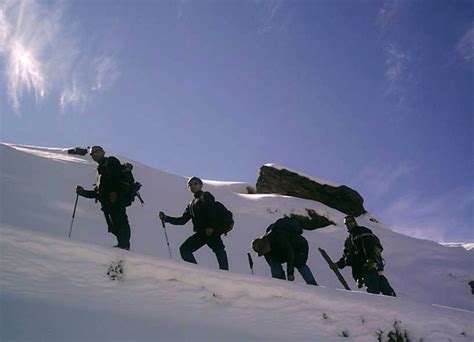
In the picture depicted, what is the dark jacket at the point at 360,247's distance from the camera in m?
7.46

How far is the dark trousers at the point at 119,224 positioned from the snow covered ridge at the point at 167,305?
5.66 ft

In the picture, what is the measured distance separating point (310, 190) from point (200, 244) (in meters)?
17.3

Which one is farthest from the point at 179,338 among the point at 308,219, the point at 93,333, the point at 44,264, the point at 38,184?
the point at 308,219

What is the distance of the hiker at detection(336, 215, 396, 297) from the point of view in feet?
24.1

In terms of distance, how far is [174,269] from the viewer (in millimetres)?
4855

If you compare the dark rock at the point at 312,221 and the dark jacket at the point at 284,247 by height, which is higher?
the dark rock at the point at 312,221

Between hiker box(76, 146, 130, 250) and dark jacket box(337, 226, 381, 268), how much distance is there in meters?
4.16

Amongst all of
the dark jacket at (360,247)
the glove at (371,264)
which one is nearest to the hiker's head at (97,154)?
the dark jacket at (360,247)

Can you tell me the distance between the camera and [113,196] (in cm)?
658

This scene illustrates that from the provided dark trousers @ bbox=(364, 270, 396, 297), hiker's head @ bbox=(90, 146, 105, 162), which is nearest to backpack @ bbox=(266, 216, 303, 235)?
dark trousers @ bbox=(364, 270, 396, 297)

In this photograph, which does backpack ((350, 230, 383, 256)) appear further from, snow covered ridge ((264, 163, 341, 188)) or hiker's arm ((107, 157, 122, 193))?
snow covered ridge ((264, 163, 341, 188))

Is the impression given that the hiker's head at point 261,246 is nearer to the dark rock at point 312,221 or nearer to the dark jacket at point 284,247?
the dark jacket at point 284,247

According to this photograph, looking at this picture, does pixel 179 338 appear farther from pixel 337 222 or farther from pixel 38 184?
pixel 337 222

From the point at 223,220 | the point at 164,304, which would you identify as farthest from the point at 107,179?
the point at 164,304
